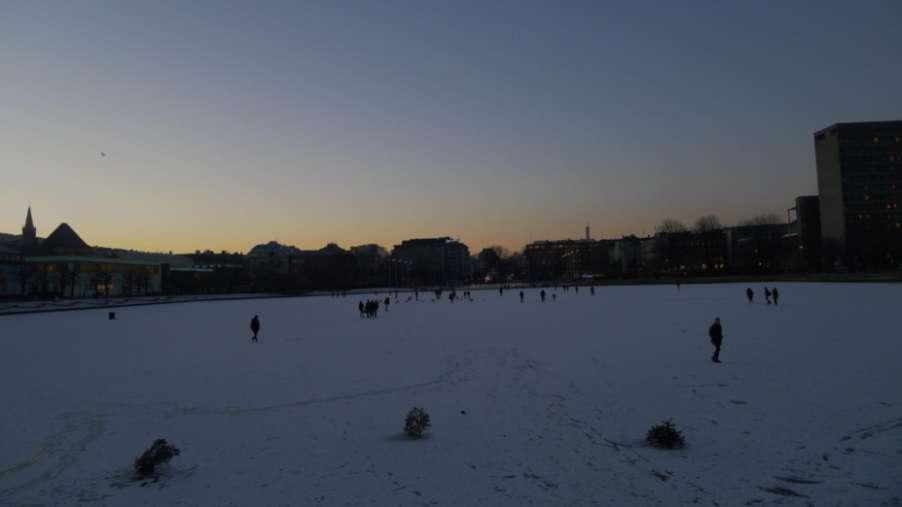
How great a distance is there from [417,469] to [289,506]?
221cm

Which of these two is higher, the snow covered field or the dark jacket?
the dark jacket

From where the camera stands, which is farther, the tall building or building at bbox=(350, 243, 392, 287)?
building at bbox=(350, 243, 392, 287)

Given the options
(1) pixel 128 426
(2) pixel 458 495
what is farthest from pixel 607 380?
(1) pixel 128 426

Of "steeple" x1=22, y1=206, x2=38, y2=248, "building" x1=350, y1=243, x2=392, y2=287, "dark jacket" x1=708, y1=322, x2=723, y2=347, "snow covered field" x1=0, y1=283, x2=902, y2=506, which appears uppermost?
"steeple" x1=22, y1=206, x2=38, y2=248

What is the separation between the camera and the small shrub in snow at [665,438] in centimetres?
1016

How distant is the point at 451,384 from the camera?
52.9ft

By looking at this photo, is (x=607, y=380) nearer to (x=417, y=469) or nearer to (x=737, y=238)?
(x=417, y=469)

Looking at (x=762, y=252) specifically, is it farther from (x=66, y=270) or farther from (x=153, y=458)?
(x=153, y=458)

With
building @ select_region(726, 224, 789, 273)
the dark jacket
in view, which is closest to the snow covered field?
the dark jacket

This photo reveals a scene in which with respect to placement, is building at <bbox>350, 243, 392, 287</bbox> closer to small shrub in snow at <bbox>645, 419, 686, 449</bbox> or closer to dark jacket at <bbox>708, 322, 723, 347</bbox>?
dark jacket at <bbox>708, 322, 723, 347</bbox>

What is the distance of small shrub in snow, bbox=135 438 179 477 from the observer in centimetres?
940

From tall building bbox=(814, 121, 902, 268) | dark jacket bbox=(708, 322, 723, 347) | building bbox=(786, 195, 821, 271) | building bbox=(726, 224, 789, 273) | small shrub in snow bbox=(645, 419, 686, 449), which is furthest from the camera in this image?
building bbox=(786, 195, 821, 271)

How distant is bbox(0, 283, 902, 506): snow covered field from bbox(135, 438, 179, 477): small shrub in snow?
0.81ft

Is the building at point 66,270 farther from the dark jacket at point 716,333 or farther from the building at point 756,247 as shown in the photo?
the building at point 756,247
